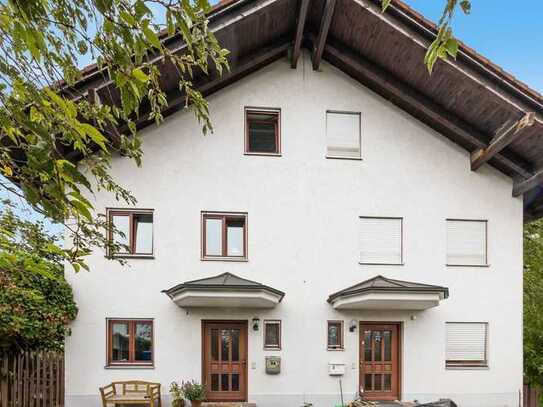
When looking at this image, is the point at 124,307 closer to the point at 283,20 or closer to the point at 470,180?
the point at 283,20

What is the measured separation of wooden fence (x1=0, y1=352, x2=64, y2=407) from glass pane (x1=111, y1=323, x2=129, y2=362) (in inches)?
40.8

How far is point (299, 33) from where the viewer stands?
Result: 357 inches

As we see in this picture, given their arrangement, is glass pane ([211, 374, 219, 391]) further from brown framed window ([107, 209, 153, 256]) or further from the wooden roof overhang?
the wooden roof overhang

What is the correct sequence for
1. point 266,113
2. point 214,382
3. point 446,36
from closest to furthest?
1. point 446,36
2. point 214,382
3. point 266,113

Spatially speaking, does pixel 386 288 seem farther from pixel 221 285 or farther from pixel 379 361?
pixel 221 285

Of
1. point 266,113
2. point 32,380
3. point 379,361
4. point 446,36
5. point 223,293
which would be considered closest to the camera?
point 446,36

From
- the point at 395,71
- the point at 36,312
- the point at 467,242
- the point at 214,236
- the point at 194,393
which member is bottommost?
the point at 194,393

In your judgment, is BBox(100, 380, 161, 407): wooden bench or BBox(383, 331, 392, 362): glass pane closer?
BBox(100, 380, 161, 407): wooden bench

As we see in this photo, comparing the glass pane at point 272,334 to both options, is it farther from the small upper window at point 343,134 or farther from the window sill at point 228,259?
the small upper window at point 343,134

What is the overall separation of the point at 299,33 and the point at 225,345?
6.84 meters

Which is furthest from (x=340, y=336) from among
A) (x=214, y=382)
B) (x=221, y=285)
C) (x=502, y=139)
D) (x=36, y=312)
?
(x=36, y=312)

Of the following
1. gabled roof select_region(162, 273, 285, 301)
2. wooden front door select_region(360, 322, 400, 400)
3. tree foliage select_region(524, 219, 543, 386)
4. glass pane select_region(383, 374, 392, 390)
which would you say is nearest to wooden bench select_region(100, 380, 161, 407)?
gabled roof select_region(162, 273, 285, 301)

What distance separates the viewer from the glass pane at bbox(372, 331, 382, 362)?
31.7 feet

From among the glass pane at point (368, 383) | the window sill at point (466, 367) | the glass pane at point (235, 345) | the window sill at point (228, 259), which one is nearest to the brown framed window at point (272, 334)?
the glass pane at point (235, 345)
